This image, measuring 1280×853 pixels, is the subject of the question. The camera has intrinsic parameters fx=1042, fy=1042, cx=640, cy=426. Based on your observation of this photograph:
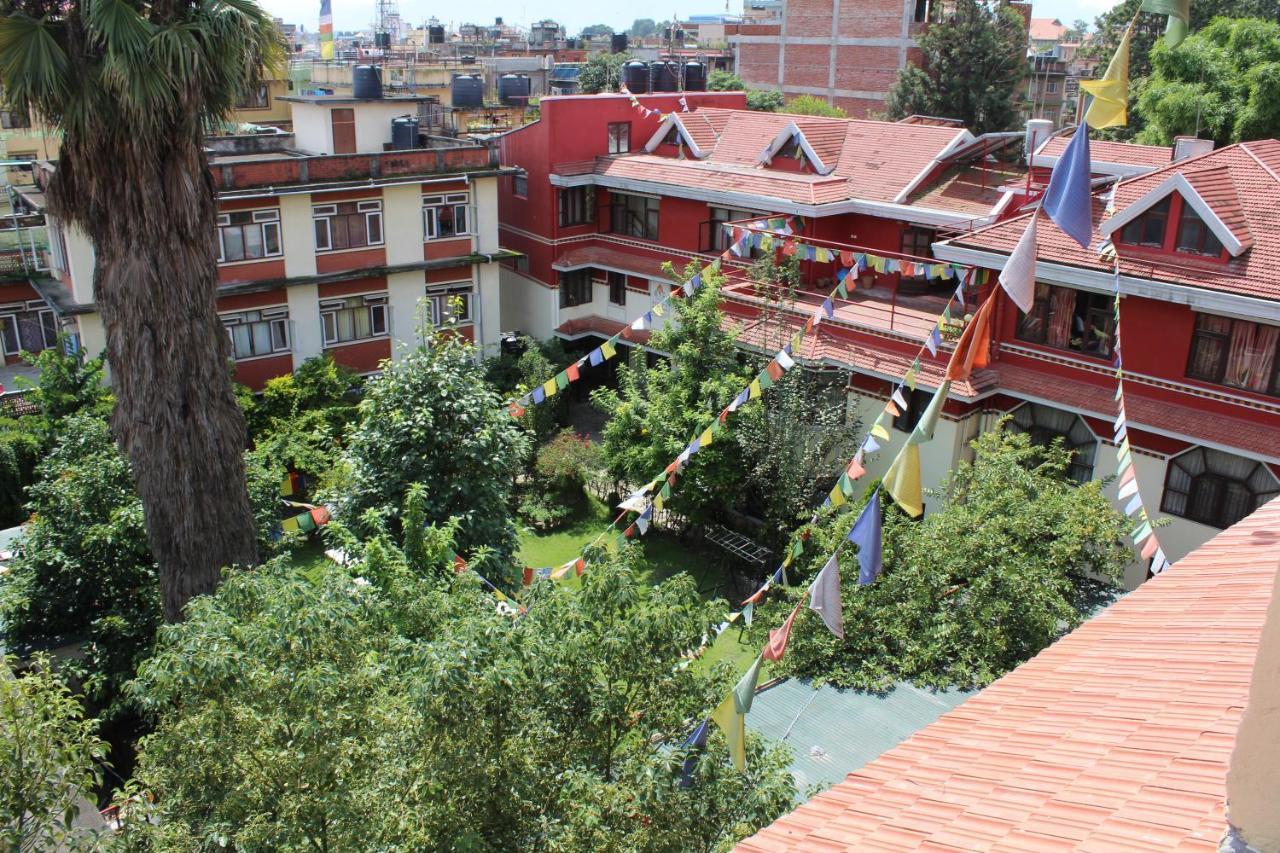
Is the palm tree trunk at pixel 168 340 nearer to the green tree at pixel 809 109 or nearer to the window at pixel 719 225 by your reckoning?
the window at pixel 719 225

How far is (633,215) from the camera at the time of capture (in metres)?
30.0

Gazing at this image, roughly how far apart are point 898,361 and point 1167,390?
16.3 feet

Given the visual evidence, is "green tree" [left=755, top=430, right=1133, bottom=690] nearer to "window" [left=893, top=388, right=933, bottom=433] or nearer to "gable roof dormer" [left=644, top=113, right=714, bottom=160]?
"window" [left=893, top=388, right=933, bottom=433]

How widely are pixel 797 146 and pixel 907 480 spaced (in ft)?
57.6

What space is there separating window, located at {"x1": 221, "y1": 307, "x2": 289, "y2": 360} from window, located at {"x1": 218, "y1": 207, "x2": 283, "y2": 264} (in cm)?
136

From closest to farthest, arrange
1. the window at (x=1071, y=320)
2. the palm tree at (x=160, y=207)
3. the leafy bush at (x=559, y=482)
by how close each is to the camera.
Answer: the palm tree at (x=160, y=207)
the window at (x=1071, y=320)
the leafy bush at (x=559, y=482)

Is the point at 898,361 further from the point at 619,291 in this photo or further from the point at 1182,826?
the point at 1182,826

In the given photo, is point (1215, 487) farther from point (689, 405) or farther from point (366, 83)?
point (366, 83)

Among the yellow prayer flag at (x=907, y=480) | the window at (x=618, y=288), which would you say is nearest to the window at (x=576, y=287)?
the window at (x=618, y=288)

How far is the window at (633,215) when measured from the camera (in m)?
29.4

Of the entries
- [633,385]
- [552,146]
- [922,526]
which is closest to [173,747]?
[922,526]

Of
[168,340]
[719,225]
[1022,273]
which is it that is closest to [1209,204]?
[1022,273]

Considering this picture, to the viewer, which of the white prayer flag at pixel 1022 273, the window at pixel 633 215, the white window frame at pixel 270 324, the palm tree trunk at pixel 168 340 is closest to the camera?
the white prayer flag at pixel 1022 273

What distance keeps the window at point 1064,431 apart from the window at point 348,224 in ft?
52.6
